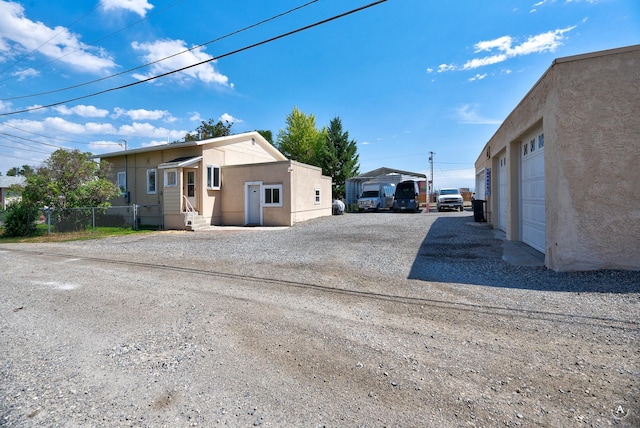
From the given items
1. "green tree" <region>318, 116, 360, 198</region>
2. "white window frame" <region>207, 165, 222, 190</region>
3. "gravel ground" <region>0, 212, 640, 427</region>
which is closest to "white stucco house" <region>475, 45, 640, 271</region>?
"gravel ground" <region>0, 212, 640, 427</region>

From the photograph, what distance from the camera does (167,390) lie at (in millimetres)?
2887

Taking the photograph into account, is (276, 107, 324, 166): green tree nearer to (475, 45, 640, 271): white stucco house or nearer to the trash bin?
the trash bin

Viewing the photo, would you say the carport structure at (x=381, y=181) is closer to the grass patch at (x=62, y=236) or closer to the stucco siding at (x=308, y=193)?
the stucco siding at (x=308, y=193)

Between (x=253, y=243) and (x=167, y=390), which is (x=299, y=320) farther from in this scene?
(x=253, y=243)

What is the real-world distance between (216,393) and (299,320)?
178 centimetres

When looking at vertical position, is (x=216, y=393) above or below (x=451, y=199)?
below

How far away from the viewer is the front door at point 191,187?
1842 cm

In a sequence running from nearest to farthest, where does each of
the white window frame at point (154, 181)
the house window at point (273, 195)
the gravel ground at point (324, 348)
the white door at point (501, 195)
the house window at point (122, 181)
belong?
the gravel ground at point (324, 348) → the white door at point (501, 195) → the house window at point (273, 195) → the white window frame at point (154, 181) → the house window at point (122, 181)

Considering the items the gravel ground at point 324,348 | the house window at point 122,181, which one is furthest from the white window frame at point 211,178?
the gravel ground at point 324,348

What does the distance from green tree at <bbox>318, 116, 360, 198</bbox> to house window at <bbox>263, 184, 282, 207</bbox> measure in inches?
832

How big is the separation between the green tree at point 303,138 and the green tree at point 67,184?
2559 cm

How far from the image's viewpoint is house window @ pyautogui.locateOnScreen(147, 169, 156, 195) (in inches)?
811

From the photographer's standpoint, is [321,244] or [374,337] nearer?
[374,337]

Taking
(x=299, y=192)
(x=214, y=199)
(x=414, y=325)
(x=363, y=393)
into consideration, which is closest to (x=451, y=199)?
(x=299, y=192)
